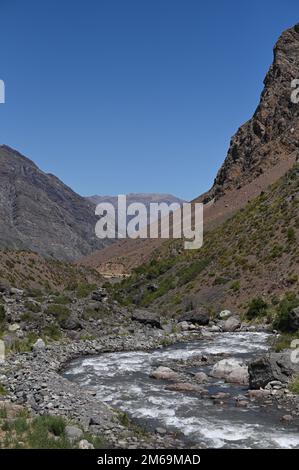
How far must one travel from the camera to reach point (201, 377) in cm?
2531

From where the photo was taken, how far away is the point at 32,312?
3828cm

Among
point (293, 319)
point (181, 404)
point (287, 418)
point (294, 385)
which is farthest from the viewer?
point (293, 319)

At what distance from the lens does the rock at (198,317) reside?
154 feet

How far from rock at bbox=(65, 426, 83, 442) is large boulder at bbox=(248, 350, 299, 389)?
10.4 meters

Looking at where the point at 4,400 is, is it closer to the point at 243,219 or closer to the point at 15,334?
the point at 15,334

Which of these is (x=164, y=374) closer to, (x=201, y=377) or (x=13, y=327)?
(x=201, y=377)

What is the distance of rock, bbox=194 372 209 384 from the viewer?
81.4 feet

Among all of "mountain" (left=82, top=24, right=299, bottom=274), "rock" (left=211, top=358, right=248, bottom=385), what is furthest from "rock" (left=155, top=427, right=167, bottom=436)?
"mountain" (left=82, top=24, right=299, bottom=274)

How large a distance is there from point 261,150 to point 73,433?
111871 mm

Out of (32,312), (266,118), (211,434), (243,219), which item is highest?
(266,118)

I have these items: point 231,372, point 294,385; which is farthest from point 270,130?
point 294,385

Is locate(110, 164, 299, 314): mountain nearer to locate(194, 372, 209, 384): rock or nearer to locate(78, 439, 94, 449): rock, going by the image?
locate(194, 372, 209, 384): rock
